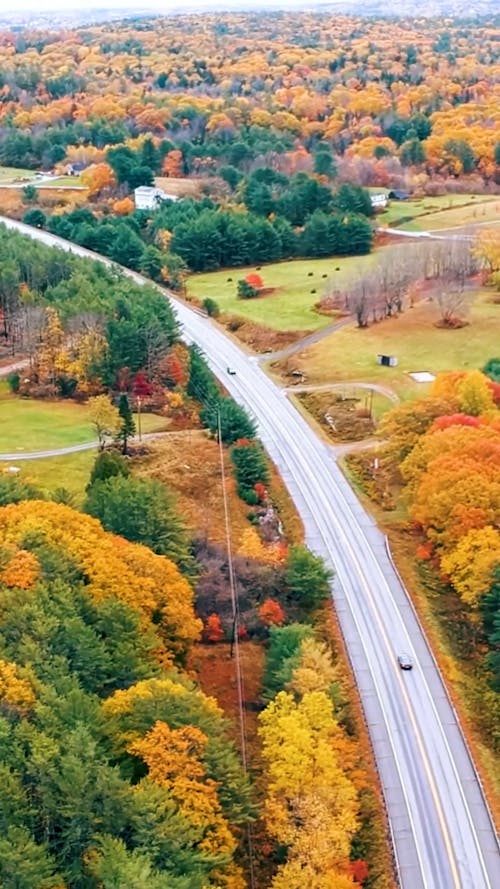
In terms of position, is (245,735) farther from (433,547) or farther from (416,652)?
(433,547)

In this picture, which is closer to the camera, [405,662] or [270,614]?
[405,662]

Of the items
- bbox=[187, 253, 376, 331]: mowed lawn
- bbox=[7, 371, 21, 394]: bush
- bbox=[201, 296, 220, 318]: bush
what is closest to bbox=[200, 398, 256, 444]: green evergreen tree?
bbox=[7, 371, 21, 394]: bush

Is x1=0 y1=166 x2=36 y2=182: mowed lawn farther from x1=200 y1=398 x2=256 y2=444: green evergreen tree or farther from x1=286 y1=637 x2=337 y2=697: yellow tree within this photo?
x1=286 y1=637 x2=337 y2=697: yellow tree

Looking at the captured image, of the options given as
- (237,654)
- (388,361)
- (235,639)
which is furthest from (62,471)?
(388,361)

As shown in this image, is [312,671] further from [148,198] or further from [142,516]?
[148,198]

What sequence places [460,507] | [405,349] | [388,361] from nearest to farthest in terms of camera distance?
[460,507] < [388,361] < [405,349]

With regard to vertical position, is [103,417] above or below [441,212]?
above

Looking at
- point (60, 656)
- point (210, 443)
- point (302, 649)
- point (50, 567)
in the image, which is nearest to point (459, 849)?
point (302, 649)
